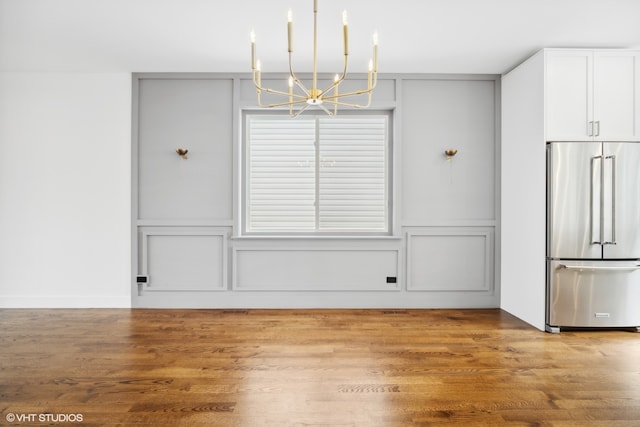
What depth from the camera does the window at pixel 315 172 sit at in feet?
14.6

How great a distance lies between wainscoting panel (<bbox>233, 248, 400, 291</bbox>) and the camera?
172 inches

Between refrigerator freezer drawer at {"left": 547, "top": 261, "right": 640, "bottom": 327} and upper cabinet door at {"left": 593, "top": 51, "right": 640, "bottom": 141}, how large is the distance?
1169 millimetres

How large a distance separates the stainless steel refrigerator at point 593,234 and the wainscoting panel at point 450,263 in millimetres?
865

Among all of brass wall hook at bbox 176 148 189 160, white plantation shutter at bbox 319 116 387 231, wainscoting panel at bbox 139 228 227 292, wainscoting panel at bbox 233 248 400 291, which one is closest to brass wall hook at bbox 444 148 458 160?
white plantation shutter at bbox 319 116 387 231

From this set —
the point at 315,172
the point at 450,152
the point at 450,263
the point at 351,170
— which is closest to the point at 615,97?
the point at 450,152

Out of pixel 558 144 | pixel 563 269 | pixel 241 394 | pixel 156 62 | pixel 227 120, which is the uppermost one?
pixel 156 62

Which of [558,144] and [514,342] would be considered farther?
[558,144]

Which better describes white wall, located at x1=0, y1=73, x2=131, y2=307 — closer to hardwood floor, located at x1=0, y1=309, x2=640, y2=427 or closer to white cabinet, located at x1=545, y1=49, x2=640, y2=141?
hardwood floor, located at x1=0, y1=309, x2=640, y2=427

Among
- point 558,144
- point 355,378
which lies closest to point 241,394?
point 355,378

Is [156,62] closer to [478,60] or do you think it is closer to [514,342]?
[478,60]

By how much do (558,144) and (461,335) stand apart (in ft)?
6.14

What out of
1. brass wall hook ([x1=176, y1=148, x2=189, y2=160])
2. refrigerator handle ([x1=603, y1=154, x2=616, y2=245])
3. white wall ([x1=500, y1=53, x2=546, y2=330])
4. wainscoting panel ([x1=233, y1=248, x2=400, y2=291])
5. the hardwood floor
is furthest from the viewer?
wainscoting panel ([x1=233, y1=248, x2=400, y2=291])

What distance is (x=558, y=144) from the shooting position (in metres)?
3.51

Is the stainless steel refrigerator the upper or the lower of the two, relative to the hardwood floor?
upper
